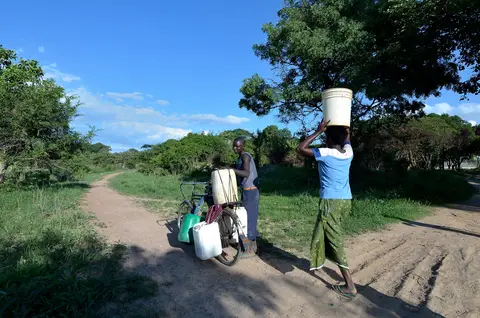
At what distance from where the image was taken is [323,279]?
3.76m

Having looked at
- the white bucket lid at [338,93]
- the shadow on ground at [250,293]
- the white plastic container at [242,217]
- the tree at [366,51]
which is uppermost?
the tree at [366,51]

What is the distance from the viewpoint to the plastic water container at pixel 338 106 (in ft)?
10.8

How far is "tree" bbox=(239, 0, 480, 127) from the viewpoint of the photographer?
8.44 meters

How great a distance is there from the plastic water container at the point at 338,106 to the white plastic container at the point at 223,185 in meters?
1.67

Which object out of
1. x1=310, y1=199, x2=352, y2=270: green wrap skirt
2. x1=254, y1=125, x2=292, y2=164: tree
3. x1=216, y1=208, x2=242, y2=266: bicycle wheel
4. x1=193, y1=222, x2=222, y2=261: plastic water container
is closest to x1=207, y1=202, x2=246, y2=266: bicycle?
x1=216, y1=208, x2=242, y2=266: bicycle wheel

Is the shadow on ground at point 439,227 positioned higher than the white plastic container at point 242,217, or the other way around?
the white plastic container at point 242,217

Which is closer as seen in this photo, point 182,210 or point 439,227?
point 182,210

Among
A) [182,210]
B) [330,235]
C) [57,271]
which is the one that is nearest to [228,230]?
[330,235]

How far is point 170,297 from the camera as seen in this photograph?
3.30 meters

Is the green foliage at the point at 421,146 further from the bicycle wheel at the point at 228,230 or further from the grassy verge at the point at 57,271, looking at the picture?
the grassy verge at the point at 57,271

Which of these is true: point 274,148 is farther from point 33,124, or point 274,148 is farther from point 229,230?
point 229,230

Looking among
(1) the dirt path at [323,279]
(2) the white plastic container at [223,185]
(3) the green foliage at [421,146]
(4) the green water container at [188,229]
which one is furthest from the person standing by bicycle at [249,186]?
(3) the green foliage at [421,146]

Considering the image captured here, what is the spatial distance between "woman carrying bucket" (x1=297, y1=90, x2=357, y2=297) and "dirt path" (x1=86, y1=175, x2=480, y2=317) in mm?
368

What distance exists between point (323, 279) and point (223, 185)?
1.79 m
